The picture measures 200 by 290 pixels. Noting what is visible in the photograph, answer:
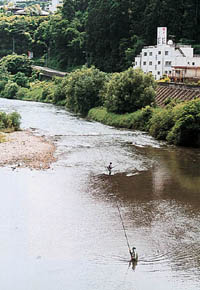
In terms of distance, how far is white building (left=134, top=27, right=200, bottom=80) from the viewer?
75188 mm

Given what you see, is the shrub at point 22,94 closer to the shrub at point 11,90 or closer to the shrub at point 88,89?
the shrub at point 11,90

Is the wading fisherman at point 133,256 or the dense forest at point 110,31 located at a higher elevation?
the dense forest at point 110,31

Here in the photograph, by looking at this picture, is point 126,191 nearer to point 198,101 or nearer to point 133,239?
point 133,239

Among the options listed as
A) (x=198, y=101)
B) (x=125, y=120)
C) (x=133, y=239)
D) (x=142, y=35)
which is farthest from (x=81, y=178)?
(x=142, y=35)

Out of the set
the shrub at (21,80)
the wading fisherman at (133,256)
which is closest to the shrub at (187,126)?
the wading fisherman at (133,256)

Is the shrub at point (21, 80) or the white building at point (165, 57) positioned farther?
the shrub at point (21, 80)

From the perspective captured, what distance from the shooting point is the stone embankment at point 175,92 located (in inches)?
2069

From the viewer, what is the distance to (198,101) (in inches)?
1704

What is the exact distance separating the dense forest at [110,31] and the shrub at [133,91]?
3189 centimetres

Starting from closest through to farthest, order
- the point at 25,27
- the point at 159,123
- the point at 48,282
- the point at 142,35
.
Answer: the point at 48,282, the point at 159,123, the point at 142,35, the point at 25,27

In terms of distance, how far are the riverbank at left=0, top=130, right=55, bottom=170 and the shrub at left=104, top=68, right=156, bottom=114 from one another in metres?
12.7

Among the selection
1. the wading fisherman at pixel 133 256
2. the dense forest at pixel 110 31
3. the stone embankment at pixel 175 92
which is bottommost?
the wading fisherman at pixel 133 256

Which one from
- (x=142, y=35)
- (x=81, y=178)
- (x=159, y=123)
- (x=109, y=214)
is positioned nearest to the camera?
(x=109, y=214)

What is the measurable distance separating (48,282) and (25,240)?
386cm
